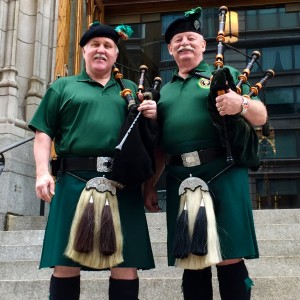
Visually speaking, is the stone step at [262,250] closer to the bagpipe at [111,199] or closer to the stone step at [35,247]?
the stone step at [35,247]

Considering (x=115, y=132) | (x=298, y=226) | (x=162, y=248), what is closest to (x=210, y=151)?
(x=115, y=132)

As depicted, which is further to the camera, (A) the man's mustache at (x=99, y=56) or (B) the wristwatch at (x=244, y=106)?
(A) the man's mustache at (x=99, y=56)

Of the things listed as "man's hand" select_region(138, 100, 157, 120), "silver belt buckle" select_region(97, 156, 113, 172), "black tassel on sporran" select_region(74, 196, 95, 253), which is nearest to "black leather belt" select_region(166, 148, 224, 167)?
"man's hand" select_region(138, 100, 157, 120)

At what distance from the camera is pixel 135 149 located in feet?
9.10

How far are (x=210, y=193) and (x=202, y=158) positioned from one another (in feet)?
0.67

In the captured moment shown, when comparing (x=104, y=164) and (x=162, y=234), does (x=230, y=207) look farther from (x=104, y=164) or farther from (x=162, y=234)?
(x=162, y=234)

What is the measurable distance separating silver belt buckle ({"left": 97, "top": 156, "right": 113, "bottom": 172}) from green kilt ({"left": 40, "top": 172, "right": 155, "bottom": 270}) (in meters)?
0.03

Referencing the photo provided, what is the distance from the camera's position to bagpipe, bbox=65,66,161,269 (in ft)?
A: 8.82

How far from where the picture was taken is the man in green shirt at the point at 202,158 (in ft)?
8.86

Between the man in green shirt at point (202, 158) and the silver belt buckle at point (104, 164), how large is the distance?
0.36m

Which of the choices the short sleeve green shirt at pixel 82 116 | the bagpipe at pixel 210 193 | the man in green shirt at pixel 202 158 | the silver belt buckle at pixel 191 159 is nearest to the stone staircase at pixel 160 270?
the man in green shirt at pixel 202 158

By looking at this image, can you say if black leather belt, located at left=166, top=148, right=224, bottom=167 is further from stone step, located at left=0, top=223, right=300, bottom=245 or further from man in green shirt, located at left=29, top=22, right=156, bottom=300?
stone step, located at left=0, top=223, right=300, bottom=245

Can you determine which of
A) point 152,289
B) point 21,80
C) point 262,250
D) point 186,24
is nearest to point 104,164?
point 186,24

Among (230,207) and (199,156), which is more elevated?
(199,156)
